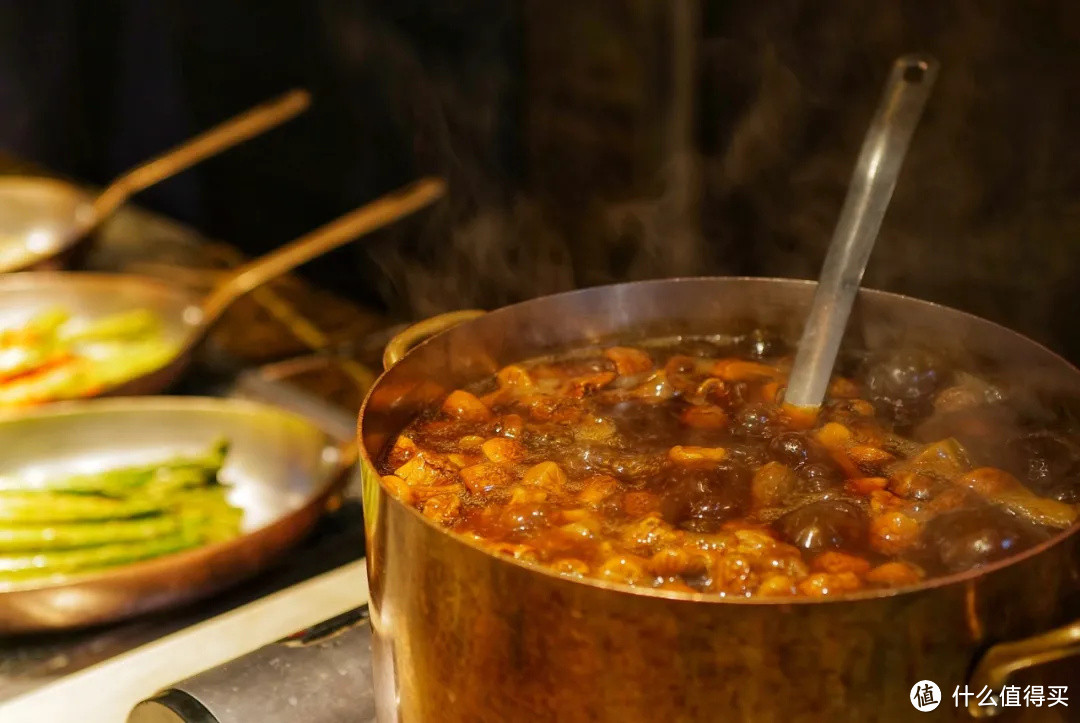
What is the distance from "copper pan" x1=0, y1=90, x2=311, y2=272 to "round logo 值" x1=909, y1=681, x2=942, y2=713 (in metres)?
2.42

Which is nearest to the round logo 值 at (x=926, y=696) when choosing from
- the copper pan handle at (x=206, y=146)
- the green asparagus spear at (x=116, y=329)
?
the green asparagus spear at (x=116, y=329)

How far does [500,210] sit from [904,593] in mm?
2130

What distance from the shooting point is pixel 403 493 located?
111cm

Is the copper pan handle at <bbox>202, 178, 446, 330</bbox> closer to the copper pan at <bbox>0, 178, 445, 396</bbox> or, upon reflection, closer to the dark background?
the copper pan at <bbox>0, 178, 445, 396</bbox>

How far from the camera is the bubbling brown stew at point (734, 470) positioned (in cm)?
100

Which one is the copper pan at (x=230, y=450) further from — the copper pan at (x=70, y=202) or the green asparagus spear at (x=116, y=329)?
the copper pan at (x=70, y=202)

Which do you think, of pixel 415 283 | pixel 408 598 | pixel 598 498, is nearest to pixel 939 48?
pixel 598 498

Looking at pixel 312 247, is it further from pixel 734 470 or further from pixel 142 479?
pixel 734 470

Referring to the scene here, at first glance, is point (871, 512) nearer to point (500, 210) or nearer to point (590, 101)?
point (590, 101)

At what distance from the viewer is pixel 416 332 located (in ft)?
4.34

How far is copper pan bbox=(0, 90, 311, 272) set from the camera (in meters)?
2.96

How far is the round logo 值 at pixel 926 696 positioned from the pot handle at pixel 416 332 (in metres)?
0.61

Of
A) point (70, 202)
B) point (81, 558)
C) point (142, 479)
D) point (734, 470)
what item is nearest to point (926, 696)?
point (734, 470)

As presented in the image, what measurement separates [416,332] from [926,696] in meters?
0.70
